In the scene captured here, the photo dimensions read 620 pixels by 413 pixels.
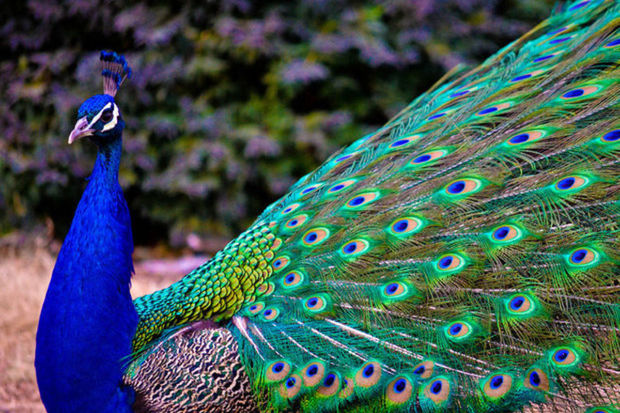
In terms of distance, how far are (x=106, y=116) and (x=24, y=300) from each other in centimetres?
229

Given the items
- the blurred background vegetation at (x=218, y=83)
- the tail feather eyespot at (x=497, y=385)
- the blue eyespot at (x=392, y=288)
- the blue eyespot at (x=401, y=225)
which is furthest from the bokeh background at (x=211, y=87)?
the tail feather eyespot at (x=497, y=385)

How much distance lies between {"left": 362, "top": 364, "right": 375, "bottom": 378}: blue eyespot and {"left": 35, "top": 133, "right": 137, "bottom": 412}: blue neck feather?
0.71m

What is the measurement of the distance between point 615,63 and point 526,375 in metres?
1.03

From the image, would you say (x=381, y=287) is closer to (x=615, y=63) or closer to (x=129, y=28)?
(x=615, y=63)

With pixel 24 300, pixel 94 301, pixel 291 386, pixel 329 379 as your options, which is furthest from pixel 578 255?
pixel 24 300

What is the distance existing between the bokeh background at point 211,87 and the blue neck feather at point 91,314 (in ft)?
7.74

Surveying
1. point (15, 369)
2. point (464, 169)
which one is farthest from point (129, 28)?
point (464, 169)

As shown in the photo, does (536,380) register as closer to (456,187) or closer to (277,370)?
(456,187)

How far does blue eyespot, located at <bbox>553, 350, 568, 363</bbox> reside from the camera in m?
1.75

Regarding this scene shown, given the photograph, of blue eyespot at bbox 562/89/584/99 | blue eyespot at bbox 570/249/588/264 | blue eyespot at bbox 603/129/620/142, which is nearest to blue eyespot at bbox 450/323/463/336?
blue eyespot at bbox 570/249/588/264

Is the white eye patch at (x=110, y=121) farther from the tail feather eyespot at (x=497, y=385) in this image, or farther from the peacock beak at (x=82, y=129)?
the tail feather eyespot at (x=497, y=385)

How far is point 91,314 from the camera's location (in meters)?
1.94

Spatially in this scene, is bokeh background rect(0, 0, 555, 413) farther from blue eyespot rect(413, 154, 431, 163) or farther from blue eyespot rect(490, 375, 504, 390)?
blue eyespot rect(490, 375, 504, 390)

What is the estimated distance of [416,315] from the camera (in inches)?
72.8
